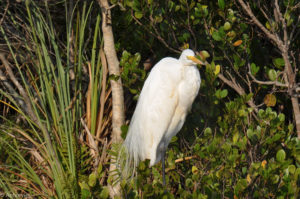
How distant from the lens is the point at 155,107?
9.43ft

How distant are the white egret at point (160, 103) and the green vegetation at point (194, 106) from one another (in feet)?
0.33

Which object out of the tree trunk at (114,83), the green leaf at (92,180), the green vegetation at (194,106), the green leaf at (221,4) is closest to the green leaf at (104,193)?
the green leaf at (92,180)

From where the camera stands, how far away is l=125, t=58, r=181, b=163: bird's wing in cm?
286

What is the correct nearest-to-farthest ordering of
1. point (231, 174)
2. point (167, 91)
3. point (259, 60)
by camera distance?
1. point (231, 174)
2. point (167, 91)
3. point (259, 60)

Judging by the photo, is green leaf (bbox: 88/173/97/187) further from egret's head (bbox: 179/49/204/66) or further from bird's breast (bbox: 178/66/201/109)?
bird's breast (bbox: 178/66/201/109)

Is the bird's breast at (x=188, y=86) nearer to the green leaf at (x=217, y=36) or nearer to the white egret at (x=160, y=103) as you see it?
the white egret at (x=160, y=103)

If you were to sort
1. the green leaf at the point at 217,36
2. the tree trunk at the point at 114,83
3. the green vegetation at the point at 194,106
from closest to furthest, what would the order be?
the green vegetation at the point at 194,106 < the green leaf at the point at 217,36 < the tree trunk at the point at 114,83

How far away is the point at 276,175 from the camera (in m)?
2.07

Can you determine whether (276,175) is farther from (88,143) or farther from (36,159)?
(36,159)

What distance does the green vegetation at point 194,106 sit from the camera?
93.3 inches

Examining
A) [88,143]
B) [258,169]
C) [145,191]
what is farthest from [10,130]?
[258,169]

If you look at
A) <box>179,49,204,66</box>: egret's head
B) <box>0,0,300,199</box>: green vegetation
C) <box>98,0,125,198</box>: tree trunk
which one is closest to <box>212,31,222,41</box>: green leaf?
<box>0,0,300,199</box>: green vegetation

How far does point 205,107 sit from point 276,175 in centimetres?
114

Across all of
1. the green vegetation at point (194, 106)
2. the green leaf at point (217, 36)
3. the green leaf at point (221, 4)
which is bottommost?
the green vegetation at point (194, 106)
